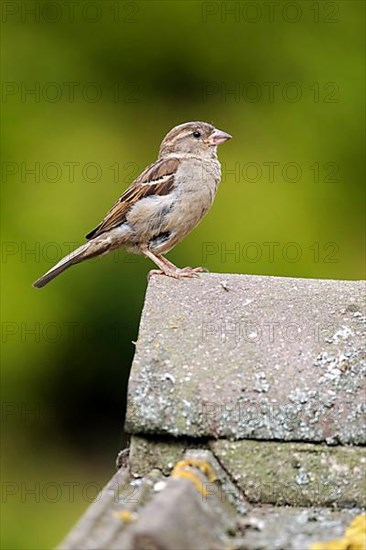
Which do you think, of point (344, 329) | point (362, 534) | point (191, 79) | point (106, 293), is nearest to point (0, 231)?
point (106, 293)

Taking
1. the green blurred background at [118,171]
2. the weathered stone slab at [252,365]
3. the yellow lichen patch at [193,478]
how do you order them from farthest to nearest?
1. the green blurred background at [118,171]
2. the weathered stone slab at [252,365]
3. the yellow lichen patch at [193,478]

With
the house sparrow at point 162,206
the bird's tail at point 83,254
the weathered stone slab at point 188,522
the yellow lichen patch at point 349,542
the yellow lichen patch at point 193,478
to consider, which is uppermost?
the house sparrow at point 162,206

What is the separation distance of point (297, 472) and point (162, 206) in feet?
7.55

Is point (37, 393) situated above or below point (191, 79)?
below

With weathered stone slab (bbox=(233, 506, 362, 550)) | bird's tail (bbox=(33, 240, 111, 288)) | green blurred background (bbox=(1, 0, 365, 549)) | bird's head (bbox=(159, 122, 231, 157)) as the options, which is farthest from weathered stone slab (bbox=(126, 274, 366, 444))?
green blurred background (bbox=(1, 0, 365, 549))

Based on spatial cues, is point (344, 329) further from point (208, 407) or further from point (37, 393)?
point (37, 393)

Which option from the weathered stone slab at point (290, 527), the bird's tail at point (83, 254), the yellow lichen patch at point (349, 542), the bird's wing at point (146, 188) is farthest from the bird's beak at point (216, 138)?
the yellow lichen patch at point (349, 542)

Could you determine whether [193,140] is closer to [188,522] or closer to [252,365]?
[252,365]

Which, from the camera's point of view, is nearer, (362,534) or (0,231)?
(362,534)

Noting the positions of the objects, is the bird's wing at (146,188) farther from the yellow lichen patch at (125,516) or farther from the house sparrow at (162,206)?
the yellow lichen patch at (125,516)

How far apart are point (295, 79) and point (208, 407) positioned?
3.84m

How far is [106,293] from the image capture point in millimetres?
5672

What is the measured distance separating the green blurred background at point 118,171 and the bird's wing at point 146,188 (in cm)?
109

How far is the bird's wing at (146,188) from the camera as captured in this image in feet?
14.1
